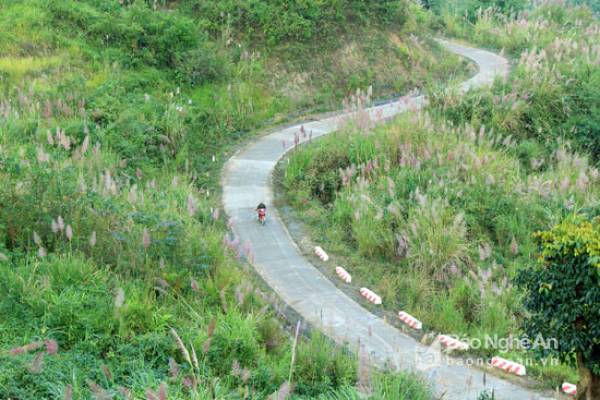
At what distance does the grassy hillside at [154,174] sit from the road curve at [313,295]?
1.89ft

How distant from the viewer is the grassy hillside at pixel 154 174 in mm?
6992

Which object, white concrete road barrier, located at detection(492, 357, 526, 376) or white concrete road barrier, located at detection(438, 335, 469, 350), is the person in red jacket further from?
white concrete road barrier, located at detection(492, 357, 526, 376)

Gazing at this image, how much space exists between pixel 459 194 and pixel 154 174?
5713mm

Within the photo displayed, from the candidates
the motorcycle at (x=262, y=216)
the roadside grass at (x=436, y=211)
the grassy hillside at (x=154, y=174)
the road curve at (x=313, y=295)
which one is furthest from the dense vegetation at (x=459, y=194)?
the grassy hillside at (x=154, y=174)

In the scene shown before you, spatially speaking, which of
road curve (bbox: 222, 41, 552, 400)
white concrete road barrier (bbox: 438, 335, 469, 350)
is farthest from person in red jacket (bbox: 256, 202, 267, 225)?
white concrete road barrier (bbox: 438, 335, 469, 350)

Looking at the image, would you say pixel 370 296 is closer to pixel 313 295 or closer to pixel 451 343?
pixel 313 295

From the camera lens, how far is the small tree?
6410 millimetres

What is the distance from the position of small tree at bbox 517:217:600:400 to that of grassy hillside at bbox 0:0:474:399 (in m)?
1.47

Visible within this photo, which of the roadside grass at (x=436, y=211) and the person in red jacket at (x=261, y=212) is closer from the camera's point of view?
the roadside grass at (x=436, y=211)

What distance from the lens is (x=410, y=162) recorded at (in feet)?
43.3

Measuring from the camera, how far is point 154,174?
519 inches

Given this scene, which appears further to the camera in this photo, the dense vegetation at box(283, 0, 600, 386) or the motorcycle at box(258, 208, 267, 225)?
the motorcycle at box(258, 208, 267, 225)

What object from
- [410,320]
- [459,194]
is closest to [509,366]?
[410,320]

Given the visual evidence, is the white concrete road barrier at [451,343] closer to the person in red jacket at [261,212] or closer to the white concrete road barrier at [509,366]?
the white concrete road barrier at [509,366]
